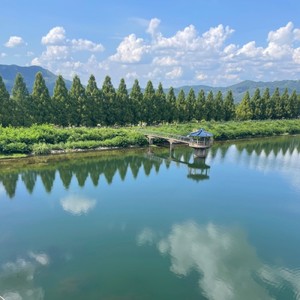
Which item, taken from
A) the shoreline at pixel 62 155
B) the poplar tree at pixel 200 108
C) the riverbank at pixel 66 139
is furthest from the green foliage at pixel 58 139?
the poplar tree at pixel 200 108

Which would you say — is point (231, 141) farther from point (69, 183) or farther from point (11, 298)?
point (11, 298)

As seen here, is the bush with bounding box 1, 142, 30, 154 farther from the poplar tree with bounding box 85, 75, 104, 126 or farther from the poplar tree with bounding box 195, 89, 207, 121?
the poplar tree with bounding box 195, 89, 207, 121

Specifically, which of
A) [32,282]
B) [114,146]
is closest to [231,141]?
[114,146]

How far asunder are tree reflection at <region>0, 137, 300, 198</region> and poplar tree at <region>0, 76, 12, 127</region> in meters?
8.67

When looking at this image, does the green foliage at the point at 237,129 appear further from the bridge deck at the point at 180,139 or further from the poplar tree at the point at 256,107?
the poplar tree at the point at 256,107

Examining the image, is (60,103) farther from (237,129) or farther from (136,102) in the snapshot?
(237,129)

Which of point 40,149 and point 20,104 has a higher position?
point 20,104

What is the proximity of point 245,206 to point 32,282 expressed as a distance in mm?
15875

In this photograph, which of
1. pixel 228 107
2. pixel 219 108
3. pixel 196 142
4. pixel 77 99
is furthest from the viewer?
pixel 228 107

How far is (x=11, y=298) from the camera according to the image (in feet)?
40.7

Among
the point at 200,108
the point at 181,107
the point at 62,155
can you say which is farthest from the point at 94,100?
the point at 200,108

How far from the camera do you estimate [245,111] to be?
69.7 meters

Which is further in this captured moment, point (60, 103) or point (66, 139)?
point (60, 103)

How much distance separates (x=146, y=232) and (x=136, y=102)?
1411 inches
